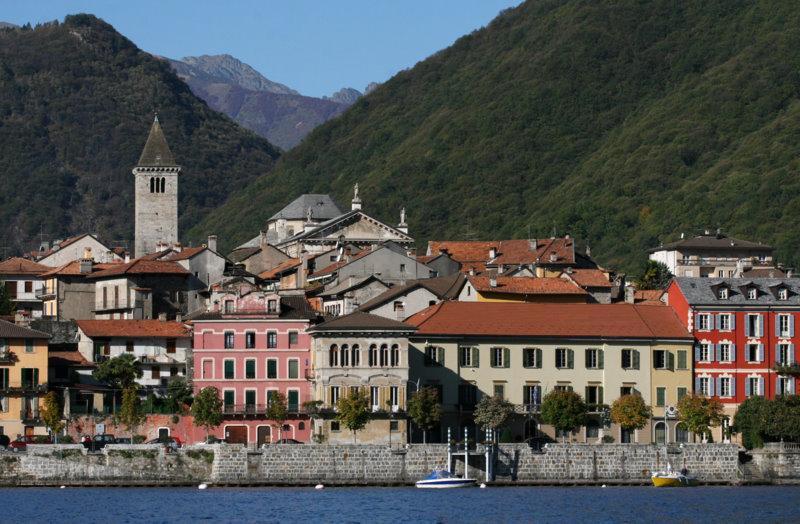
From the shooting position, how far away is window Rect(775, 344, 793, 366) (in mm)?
124438

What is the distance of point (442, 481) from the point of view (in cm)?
10762

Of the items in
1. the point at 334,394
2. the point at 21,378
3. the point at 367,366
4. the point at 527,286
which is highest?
the point at 527,286

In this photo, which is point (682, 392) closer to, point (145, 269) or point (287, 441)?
point (287, 441)

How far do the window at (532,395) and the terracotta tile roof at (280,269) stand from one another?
1757 inches

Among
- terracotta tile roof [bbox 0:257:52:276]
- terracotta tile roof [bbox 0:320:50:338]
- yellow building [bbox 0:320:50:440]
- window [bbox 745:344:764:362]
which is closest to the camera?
yellow building [bbox 0:320:50:440]

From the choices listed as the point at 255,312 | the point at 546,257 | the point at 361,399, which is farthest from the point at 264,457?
the point at 546,257

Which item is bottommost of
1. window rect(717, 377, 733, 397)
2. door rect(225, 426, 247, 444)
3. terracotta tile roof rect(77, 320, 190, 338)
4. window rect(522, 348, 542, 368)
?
door rect(225, 426, 247, 444)

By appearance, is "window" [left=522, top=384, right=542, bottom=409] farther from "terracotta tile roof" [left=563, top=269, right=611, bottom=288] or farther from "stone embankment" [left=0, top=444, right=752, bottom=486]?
"terracotta tile roof" [left=563, top=269, right=611, bottom=288]

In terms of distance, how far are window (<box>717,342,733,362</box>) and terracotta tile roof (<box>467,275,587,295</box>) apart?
13108 millimetres

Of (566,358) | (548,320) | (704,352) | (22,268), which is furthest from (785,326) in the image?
(22,268)

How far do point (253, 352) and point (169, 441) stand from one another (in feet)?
29.4

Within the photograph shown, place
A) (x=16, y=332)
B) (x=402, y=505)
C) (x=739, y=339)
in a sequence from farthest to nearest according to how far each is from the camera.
A: (x=739, y=339), (x=16, y=332), (x=402, y=505)

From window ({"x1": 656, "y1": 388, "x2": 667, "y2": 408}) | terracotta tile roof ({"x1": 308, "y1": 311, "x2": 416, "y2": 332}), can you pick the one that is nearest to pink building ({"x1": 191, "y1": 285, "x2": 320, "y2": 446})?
terracotta tile roof ({"x1": 308, "y1": 311, "x2": 416, "y2": 332})

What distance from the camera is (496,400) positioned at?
116 metres
